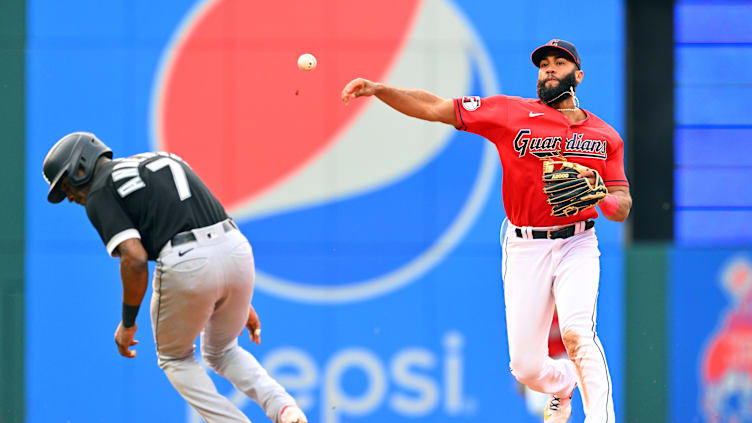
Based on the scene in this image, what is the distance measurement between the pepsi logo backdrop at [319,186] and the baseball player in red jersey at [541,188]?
2.20 m

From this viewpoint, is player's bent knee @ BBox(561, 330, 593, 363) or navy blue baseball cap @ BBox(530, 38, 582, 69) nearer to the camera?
player's bent knee @ BBox(561, 330, 593, 363)

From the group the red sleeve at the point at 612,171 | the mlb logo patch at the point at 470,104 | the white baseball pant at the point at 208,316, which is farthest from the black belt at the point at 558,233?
the white baseball pant at the point at 208,316

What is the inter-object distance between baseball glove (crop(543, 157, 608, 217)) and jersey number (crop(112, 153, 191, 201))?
1896mm

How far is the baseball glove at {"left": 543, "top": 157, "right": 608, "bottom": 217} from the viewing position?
15.6ft

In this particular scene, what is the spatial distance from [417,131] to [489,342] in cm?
182

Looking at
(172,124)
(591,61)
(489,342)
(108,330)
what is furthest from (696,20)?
(108,330)

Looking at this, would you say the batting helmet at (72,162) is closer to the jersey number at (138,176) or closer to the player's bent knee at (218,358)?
the jersey number at (138,176)

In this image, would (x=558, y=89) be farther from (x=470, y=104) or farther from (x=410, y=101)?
(x=410, y=101)

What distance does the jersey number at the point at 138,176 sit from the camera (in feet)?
15.0

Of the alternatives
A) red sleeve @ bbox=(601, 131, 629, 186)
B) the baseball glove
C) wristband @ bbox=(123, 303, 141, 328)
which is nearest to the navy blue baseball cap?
red sleeve @ bbox=(601, 131, 629, 186)

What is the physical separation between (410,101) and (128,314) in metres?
1.90

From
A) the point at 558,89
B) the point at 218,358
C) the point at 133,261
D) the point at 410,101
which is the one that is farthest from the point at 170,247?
the point at 558,89

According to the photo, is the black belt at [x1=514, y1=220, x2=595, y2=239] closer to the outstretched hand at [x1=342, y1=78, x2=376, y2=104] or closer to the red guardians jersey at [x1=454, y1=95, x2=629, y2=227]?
the red guardians jersey at [x1=454, y1=95, x2=629, y2=227]

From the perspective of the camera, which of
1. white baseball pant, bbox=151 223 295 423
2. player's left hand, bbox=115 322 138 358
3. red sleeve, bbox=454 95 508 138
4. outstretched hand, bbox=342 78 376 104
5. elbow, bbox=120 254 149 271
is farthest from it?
red sleeve, bbox=454 95 508 138
